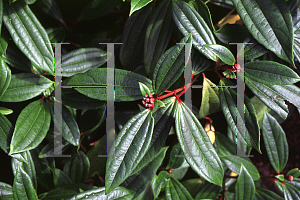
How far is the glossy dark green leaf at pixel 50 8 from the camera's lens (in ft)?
2.75

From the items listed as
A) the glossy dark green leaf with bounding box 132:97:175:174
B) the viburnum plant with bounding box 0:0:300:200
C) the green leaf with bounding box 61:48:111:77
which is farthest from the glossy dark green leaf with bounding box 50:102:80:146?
the glossy dark green leaf with bounding box 132:97:175:174

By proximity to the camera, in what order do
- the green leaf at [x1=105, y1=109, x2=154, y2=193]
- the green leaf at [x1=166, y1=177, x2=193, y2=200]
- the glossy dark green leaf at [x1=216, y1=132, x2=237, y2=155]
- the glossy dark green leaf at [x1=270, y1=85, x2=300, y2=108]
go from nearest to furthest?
1. the green leaf at [x1=105, y1=109, x2=154, y2=193]
2. the glossy dark green leaf at [x1=270, y1=85, x2=300, y2=108]
3. the green leaf at [x1=166, y1=177, x2=193, y2=200]
4. the glossy dark green leaf at [x1=216, y1=132, x2=237, y2=155]

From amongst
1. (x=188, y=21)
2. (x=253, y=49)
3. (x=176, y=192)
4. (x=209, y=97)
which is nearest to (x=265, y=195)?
(x=176, y=192)

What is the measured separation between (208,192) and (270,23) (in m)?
0.61

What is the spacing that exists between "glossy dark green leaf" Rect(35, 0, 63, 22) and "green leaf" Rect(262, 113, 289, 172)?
837mm

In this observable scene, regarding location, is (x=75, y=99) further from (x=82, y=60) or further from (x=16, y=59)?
(x=16, y=59)

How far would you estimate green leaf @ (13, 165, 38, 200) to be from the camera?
25.3 inches

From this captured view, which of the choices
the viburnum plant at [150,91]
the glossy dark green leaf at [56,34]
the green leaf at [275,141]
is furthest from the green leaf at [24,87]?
the green leaf at [275,141]

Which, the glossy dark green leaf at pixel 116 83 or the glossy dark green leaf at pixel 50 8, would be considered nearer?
the glossy dark green leaf at pixel 116 83

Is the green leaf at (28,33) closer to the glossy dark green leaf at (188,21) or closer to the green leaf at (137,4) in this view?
the green leaf at (137,4)

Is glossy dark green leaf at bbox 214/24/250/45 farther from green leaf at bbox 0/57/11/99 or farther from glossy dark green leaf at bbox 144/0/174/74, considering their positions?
green leaf at bbox 0/57/11/99

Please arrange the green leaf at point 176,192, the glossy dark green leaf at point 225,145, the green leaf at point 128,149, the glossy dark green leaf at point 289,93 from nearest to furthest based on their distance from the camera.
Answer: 1. the green leaf at point 128,149
2. the glossy dark green leaf at point 289,93
3. the green leaf at point 176,192
4. the glossy dark green leaf at point 225,145

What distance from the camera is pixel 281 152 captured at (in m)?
0.84

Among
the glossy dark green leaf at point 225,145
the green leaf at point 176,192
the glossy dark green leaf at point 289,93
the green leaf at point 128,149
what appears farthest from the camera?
the glossy dark green leaf at point 225,145
